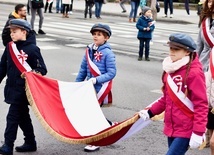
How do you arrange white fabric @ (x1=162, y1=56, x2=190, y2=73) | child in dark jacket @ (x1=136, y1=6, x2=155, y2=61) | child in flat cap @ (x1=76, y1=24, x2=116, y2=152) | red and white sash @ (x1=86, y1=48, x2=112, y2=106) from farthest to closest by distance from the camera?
child in dark jacket @ (x1=136, y1=6, x2=155, y2=61) → red and white sash @ (x1=86, y1=48, x2=112, y2=106) → child in flat cap @ (x1=76, y1=24, x2=116, y2=152) → white fabric @ (x1=162, y1=56, x2=190, y2=73)

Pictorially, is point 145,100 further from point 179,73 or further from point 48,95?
point 179,73

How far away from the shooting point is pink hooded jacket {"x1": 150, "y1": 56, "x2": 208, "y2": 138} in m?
4.83

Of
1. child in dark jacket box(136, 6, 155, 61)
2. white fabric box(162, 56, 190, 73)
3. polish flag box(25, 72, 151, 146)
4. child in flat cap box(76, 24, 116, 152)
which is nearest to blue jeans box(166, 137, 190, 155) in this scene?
white fabric box(162, 56, 190, 73)

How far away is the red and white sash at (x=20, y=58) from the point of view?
250 inches

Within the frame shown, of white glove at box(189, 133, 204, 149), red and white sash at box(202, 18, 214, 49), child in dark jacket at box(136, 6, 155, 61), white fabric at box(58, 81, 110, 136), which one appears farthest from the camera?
child in dark jacket at box(136, 6, 155, 61)

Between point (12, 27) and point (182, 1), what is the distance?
32.0m

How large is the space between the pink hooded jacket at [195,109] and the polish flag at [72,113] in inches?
26.9

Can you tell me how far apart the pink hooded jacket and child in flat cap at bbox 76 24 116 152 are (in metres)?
1.85

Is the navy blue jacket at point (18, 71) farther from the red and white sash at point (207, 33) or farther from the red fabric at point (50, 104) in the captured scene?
the red and white sash at point (207, 33)

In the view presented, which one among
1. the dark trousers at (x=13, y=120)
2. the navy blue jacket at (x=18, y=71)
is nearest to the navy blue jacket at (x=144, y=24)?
the navy blue jacket at (x=18, y=71)

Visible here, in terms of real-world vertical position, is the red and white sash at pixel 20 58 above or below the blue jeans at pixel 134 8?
above

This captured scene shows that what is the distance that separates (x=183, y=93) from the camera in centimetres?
497

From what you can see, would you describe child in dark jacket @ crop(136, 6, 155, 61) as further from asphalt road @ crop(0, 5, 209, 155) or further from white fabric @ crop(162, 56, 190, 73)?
white fabric @ crop(162, 56, 190, 73)

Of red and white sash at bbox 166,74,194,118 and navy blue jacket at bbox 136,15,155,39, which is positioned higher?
red and white sash at bbox 166,74,194,118
